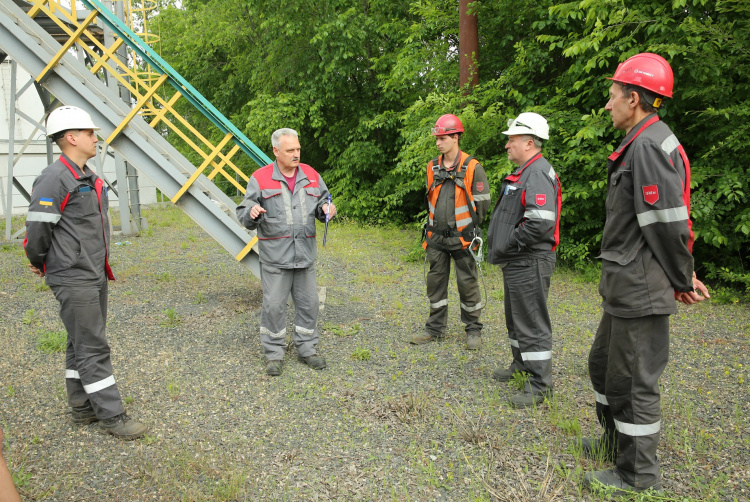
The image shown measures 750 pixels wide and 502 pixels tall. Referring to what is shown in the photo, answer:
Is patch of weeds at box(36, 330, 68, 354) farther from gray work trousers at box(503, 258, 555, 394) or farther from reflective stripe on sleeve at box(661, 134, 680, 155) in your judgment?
reflective stripe on sleeve at box(661, 134, 680, 155)

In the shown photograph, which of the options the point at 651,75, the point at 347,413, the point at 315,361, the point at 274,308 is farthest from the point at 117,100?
the point at 651,75

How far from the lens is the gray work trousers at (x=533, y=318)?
4.00 m

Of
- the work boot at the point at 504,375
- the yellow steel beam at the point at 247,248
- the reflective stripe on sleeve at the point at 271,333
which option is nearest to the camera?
the work boot at the point at 504,375

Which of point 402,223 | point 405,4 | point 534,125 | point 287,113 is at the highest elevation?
point 405,4

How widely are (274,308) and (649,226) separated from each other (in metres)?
3.19

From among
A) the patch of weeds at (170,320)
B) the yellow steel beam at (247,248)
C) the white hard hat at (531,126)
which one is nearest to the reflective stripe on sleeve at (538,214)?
the white hard hat at (531,126)

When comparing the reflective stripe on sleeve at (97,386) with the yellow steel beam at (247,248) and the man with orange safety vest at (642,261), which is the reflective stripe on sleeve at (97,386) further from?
the man with orange safety vest at (642,261)

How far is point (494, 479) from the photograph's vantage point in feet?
10.3

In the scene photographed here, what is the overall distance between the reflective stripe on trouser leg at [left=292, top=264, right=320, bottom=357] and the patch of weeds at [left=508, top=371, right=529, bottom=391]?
1.84 meters

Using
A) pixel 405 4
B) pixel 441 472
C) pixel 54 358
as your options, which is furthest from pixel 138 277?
pixel 405 4

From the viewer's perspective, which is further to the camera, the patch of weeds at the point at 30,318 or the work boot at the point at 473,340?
the patch of weeds at the point at 30,318

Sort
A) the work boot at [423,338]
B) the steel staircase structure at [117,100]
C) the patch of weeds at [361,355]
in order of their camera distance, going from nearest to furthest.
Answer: the patch of weeds at [361,355] → the work boot at [423,338] → the steel staircase structure at [117,100]

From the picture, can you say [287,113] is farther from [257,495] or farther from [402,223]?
[257,495]

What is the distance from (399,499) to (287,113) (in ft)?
47.8
